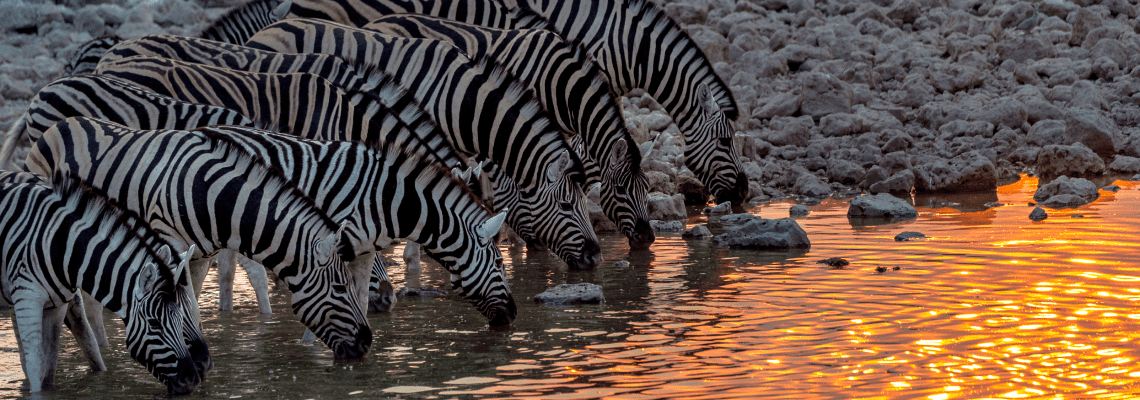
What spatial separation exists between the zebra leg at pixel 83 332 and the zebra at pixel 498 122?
3.65m

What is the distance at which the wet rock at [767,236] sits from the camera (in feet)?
37.6

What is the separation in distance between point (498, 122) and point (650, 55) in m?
3.29

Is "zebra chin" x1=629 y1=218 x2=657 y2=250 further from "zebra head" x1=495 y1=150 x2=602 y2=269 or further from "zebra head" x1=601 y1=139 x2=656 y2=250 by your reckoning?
"zebra head" x1=495 y1=150 x2=602 y2=269

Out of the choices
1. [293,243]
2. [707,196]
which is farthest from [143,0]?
[293,243]

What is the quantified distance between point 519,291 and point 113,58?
3.78 m

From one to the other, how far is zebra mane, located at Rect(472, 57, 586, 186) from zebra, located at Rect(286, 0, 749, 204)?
7.93 ft

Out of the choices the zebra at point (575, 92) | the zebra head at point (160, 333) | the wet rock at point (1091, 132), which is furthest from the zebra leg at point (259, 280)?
the wet rock at point (1091, 132)

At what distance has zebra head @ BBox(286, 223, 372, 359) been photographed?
7.06 meters

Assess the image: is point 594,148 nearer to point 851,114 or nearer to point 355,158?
point 355,158

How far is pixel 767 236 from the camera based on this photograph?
1156 cm

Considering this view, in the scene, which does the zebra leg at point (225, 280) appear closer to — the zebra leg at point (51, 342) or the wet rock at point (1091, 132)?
the zebra leg at point (51, 342)

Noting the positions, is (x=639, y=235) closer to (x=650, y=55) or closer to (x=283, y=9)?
(x=650, y=55)

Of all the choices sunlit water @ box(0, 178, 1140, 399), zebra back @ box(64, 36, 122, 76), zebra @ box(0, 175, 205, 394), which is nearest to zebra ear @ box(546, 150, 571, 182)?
sunlit water @ box(0, 178, 1140, 399)

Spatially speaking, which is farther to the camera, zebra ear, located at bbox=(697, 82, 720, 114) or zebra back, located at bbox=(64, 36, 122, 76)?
Answer: zebra ear, located at bbox=(697, 82, 720, 114)
